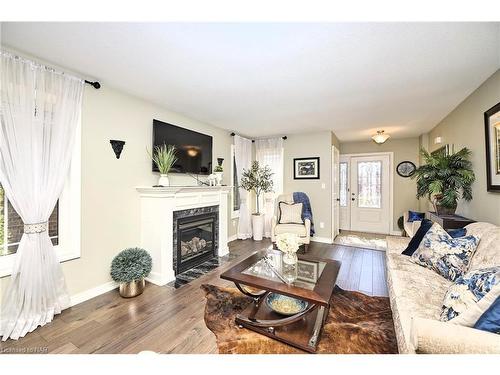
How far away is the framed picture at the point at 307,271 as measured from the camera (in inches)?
74.5

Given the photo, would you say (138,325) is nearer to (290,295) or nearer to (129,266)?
(129,266)

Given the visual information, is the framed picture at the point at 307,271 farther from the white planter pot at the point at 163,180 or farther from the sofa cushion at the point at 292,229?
the white planter pot at the point at 163,180

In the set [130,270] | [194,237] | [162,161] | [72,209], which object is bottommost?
[130,270]

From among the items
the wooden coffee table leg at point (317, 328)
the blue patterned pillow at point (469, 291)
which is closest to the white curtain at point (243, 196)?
the wooden coffee table leg at point (317, 328)

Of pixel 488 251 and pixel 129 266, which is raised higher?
pixel 488 251

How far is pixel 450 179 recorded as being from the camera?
100 inches

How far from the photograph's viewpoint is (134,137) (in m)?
2.74

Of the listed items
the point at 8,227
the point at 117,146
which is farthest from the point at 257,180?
the point at 8,227

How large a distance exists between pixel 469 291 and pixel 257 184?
3.79 m

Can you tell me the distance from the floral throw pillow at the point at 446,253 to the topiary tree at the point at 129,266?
2.91 metres

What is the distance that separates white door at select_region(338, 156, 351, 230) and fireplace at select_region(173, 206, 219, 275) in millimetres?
3708

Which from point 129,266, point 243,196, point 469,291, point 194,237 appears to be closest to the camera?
point 469,291

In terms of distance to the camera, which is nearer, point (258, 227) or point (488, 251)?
point (488, 251)

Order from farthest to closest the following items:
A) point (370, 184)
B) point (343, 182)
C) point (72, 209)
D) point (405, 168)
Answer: point (343, 182)
point (370, 184)
point (405, 168)
point (72, 209)
